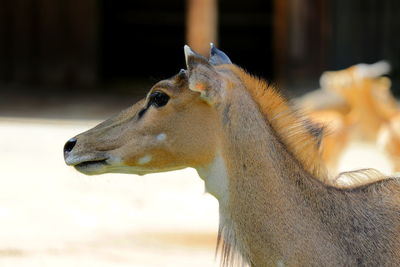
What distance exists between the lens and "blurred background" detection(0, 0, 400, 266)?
768cm

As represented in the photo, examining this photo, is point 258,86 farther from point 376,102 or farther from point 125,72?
point 125,72

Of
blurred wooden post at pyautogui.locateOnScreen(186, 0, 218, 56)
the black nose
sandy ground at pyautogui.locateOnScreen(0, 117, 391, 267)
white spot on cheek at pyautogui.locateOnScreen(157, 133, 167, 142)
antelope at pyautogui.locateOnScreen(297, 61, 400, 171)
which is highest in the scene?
white spot on cheek at pyautogui.locateOnScreen(157, 133, 167, 142)

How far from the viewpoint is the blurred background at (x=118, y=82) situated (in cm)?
768

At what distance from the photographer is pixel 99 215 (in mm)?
8523

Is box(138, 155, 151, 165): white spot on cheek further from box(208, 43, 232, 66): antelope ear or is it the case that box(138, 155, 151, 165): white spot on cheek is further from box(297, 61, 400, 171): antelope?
box(297, 61, 400, 171): antelope

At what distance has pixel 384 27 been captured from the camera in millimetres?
16984

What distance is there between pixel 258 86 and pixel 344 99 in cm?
733

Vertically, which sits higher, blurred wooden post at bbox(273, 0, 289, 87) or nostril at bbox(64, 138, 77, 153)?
nostril at bbox(64, 138, 77, 153)

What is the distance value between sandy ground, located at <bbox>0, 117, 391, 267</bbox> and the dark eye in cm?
282

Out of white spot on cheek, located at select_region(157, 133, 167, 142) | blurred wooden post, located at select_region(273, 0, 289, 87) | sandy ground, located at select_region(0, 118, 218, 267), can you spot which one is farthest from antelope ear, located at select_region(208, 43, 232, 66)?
blurred wooden post, located at select_region(273, 0, 289, 87)

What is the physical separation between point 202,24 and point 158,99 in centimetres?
1065

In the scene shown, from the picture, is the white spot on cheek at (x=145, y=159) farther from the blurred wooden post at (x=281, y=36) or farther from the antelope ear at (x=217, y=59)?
the blurred wooden post at (x=281, y=36)

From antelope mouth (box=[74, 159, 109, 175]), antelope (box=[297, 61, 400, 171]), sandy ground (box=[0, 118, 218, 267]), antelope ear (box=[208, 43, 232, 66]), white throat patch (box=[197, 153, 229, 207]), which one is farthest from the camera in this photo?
antelope (box=[297, 61, 400, 171])

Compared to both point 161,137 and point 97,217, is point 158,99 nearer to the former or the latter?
point 161,137
